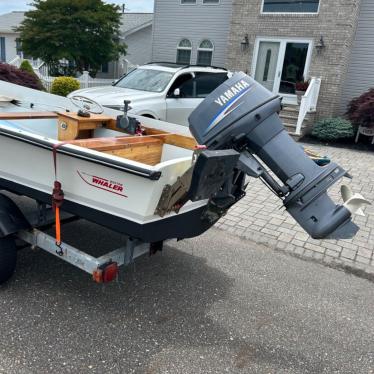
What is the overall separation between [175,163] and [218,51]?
46.4ft

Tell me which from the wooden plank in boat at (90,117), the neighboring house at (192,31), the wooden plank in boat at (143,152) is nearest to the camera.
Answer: the wooden plank in boat at (143,152)

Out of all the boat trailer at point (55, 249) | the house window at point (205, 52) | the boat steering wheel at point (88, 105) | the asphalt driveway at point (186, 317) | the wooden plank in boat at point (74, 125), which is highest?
the house window at point (205, 52)

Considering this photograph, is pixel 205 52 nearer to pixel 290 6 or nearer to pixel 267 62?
pixel 267 62

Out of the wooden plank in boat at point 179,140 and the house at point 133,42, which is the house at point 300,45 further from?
the wooden plank in boat at point 179,140

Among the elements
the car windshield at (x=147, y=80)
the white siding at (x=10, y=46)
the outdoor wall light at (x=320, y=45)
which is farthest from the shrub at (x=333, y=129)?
the white siding at (x=10, y=46)

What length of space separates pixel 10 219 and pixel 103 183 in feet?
3.08

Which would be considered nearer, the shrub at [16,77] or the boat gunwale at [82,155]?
the boat gunwale at [82,155]

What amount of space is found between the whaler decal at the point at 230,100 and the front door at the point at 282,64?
11.3m

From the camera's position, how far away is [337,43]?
12.4 metres

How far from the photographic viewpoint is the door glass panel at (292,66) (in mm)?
13367

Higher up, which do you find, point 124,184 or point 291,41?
point 291,41

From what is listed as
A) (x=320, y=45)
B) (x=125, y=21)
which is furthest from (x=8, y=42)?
(x=320, y=45)

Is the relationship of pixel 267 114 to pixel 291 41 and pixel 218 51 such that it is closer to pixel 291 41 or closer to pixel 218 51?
pixel 291 41

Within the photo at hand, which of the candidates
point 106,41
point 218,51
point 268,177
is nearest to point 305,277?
point 268,177
